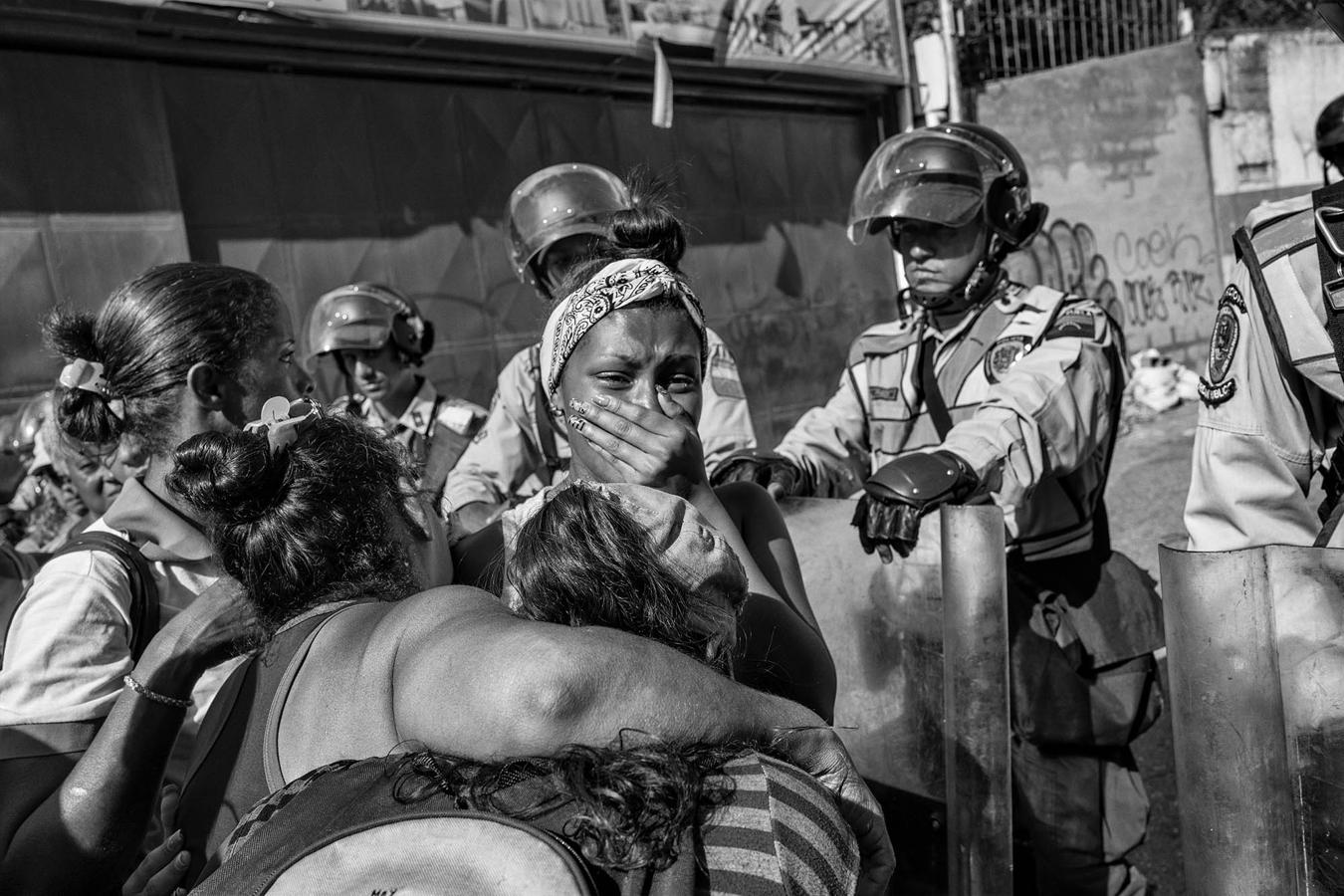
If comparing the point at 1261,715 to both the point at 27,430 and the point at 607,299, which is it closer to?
the point at 607,299

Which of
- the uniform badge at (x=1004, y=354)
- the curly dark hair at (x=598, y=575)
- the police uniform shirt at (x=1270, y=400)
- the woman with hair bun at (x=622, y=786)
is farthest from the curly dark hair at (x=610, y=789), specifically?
the uniform badge at (x=1004, y=354)

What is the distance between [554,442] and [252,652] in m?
1.94

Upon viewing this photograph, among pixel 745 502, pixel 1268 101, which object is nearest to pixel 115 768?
pixel 745 502

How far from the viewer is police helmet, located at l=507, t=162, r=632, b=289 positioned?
3.66 metres

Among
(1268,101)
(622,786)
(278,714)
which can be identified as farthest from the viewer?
(1268,101)

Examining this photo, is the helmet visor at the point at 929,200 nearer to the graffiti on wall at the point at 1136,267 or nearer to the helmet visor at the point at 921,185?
the helmet visor at the point at 921,185

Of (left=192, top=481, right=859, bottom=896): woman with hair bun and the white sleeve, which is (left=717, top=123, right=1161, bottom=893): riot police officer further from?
the white sleeve

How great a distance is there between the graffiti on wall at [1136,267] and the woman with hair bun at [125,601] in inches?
428

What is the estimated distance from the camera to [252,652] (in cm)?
181

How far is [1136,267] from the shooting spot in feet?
40.1

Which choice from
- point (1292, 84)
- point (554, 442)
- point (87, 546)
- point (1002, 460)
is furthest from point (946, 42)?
point (87, 546)

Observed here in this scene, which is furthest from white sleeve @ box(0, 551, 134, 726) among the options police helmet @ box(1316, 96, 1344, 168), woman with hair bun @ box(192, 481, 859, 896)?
police helmet @ box(1316, 96, 1344, 168)

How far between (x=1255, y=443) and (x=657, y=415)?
1151mm

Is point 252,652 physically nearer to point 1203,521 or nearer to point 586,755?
point 586,755
